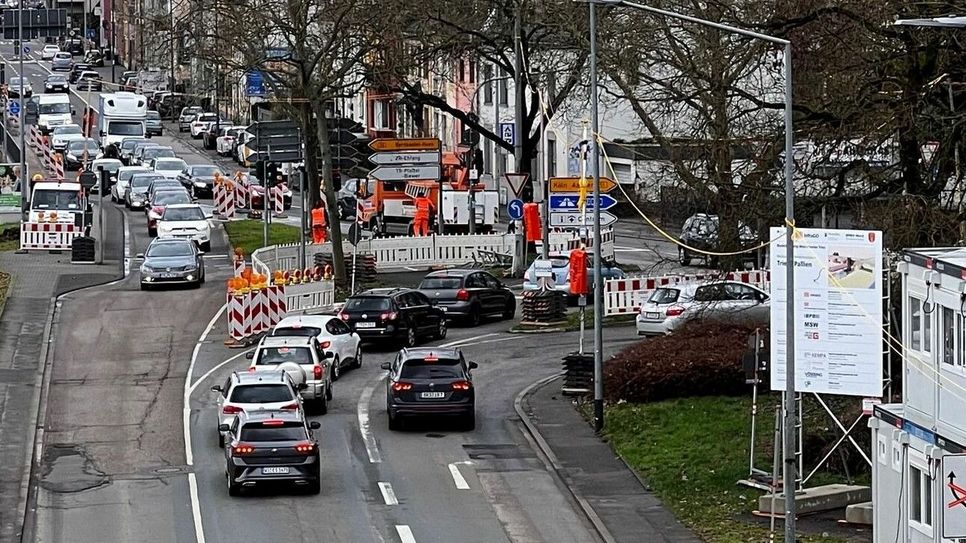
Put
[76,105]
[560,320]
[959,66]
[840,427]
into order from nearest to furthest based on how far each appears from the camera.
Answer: [840,427] → [959,66] → [560,320] → [76,105]

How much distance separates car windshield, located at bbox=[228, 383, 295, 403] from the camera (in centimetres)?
3092

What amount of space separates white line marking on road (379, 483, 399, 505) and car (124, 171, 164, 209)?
4371 centimetres

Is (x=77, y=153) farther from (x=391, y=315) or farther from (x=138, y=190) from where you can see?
(x=391, y=315)

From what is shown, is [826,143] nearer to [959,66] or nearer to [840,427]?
[959,66]

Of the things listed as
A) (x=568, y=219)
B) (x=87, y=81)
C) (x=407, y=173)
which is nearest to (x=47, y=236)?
(x=407, y=173)

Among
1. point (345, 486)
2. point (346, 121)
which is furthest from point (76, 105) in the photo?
point (345, 486)

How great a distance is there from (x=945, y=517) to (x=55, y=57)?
13546cm

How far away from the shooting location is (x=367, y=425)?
1335 inches

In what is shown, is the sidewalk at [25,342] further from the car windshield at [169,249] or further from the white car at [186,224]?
the car windshield at [169,249]

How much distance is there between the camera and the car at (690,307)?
39625 millimetres

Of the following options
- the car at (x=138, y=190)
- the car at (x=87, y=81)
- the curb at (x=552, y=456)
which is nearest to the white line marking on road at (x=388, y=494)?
the curb at (x=552, y=456)

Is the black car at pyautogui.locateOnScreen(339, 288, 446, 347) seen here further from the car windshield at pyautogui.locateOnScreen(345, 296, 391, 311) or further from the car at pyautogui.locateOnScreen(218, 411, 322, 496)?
the car at pyautogui.locateOnScreen(218, 411, 322, 496)

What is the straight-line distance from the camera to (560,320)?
→ 148ft

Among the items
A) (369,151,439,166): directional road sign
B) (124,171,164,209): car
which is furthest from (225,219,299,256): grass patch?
(369,151,439,166): directional road sign
